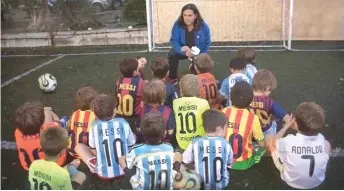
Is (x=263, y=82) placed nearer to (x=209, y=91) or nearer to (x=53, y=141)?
(x=209, y=91)

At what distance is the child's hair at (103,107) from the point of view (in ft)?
10.5

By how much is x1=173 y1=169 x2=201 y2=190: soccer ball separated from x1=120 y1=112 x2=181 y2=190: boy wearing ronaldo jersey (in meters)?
0.05

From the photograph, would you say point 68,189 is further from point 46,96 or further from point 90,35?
point 90,35

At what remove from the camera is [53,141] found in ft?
8.93

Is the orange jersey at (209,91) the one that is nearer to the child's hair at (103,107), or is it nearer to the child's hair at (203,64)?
the child's hair at (203,64)

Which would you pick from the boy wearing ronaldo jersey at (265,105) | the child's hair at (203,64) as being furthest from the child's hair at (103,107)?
the child's hair at (203,64)

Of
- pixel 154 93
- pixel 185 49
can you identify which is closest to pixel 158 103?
pixel 154 93

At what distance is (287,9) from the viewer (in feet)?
33.5

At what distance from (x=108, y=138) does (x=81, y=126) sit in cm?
39

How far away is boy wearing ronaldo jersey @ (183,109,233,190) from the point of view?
282 centimetres

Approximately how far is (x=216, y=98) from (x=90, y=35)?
23.0 ft

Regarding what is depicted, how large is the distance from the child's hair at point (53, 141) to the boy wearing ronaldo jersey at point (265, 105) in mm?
1757

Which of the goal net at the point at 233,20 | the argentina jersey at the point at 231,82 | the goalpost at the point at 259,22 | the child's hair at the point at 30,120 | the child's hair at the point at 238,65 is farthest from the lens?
the goal net at the point at 233,20

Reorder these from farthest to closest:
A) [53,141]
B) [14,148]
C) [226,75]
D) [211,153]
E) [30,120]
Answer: [226,75] < [14,148] < [30,120] < [211,153] < [53,141]
